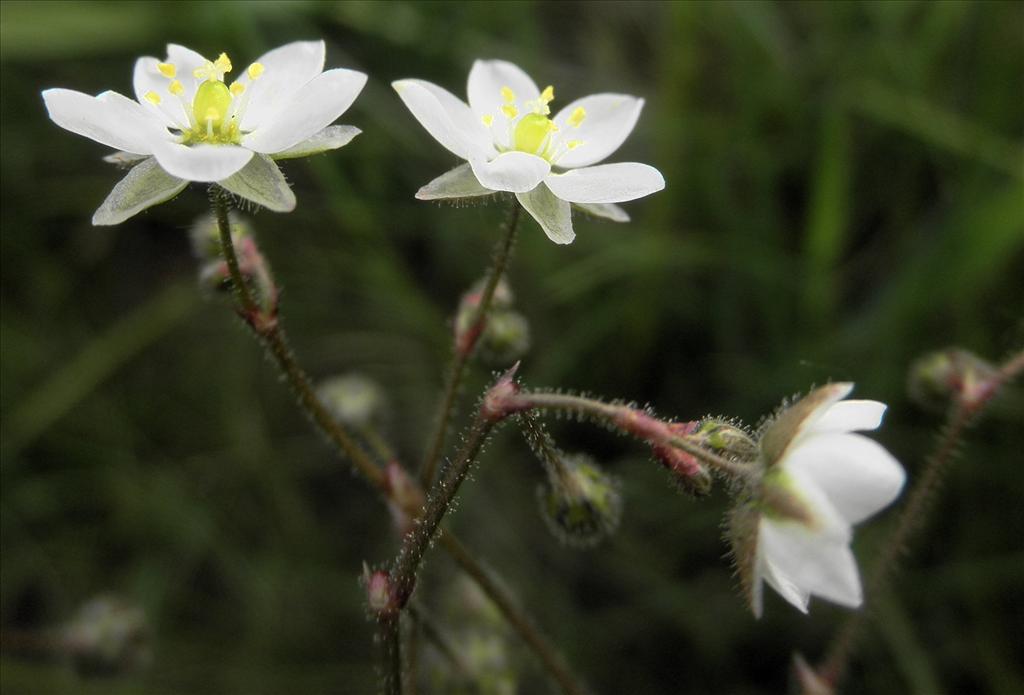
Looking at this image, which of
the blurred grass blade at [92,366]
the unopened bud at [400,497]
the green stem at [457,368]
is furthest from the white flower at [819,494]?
the blurred grass blade at [92,366]

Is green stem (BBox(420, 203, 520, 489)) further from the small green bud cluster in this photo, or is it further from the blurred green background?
the blurred green background

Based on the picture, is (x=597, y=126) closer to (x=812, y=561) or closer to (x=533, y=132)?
(x=533, y=132)

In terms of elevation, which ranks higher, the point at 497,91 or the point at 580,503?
the point at 497,91

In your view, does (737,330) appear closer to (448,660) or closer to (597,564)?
(597,564)

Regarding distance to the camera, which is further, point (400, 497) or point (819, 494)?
point (400, 497)

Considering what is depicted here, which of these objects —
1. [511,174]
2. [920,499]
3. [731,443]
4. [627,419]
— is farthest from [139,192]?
[920,499]

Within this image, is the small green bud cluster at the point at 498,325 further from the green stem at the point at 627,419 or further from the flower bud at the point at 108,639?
the flower bud at the point at 108,639
